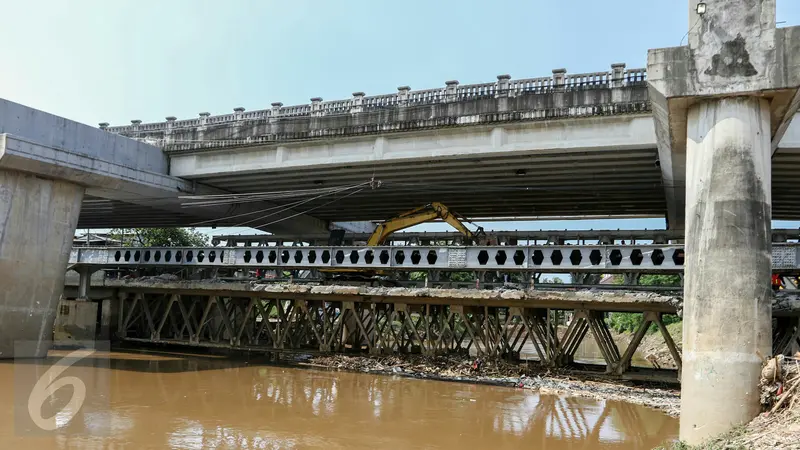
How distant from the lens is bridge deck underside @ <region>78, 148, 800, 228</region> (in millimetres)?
16297

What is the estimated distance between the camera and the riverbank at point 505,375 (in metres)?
14.0

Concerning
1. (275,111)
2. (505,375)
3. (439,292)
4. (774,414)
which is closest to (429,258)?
(439,292)

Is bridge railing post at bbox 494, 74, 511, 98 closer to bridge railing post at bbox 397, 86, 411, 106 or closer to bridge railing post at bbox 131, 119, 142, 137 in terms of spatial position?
bridge railing post at bbox 397, 86, 411, 106

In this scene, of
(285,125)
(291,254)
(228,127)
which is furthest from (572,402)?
(228,127)

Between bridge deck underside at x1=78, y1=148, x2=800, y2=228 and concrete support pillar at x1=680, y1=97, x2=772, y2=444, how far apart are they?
5.60 metres

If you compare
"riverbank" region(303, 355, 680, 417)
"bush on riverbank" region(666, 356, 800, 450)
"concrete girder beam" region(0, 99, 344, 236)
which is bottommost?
"riverbank" region(303, 355, 680, 417)

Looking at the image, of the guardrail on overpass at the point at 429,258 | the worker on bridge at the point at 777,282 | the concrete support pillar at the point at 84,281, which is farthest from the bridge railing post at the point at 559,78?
the concrete support pillar at the point at 84,281

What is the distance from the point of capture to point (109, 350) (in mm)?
21094

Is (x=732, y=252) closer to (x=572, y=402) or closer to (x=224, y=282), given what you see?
(x=572, y=402)

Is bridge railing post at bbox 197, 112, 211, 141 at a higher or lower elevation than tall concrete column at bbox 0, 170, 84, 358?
higher

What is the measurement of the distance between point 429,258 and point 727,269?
9.81 meters

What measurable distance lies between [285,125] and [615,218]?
13375 millimetres

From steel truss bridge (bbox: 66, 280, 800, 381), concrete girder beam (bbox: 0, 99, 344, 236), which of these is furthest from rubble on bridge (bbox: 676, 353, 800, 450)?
concrete girder beam (bbox: 0, 99, 344, 236)

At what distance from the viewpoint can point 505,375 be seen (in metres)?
16.4
